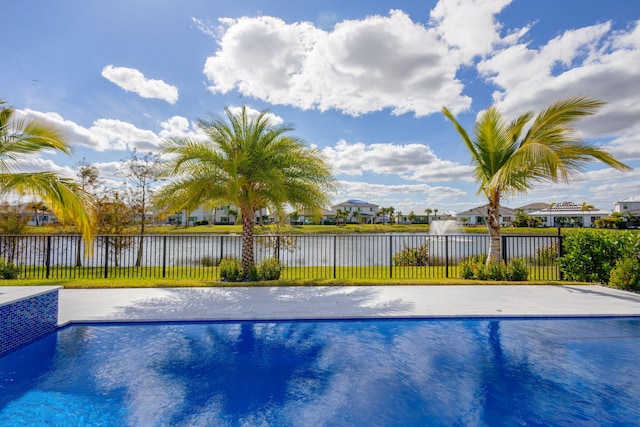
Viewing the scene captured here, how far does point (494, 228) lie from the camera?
9273 mm

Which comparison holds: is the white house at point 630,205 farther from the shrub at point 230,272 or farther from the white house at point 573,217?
the shrub at point 230,272

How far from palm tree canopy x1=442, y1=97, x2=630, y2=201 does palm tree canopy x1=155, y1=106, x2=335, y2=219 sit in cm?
516

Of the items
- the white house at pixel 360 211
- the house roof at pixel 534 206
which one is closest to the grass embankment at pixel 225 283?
the white house at pixel 360 211

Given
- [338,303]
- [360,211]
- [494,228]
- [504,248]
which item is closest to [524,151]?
[494,228]

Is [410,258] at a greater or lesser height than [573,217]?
lesser

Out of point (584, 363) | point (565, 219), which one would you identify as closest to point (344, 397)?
point (584, 363)

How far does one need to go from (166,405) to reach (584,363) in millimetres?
5427

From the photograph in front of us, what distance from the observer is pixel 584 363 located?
4125 millimetres

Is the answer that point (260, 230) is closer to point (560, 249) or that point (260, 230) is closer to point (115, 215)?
point (115, 215)

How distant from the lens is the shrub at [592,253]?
8.16m

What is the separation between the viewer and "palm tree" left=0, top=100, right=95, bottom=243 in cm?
623

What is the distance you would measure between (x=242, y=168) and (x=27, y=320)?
5338 mm

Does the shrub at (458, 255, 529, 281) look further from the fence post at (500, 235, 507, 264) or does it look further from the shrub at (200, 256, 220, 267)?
the shrub at (200, 256, 220, 267)

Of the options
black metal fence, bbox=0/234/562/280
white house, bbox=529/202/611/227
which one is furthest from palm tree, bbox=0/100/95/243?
white house, bbox=529/202/611/227
